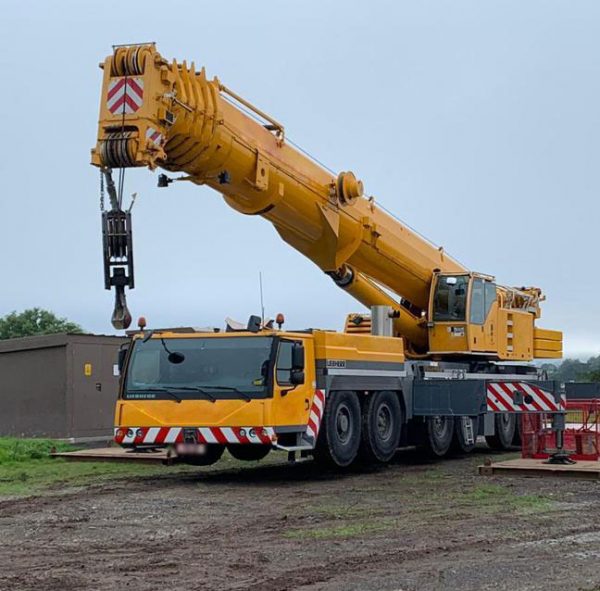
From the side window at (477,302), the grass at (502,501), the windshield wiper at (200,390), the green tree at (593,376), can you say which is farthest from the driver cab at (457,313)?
the green tree at (593,376)

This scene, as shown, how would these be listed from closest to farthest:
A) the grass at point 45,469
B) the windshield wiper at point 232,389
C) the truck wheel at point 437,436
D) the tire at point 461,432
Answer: the windshield wiper at point 232,389 < the grass at point 45,469 < the truck wheel at point 437,436 < the tire at point 461,432

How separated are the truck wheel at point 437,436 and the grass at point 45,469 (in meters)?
4.20

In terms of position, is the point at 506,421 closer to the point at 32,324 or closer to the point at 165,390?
the point at 165,390

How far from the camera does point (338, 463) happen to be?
15625 millimetres

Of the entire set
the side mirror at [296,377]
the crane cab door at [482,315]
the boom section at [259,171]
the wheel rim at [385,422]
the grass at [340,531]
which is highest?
the boom section at [259,171]

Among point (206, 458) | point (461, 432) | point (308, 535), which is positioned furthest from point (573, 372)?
point (308, 535)

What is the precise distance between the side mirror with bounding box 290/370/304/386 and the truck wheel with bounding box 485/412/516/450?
7.43 m

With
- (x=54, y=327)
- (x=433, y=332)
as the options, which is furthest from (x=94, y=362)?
(x=54, y=327)

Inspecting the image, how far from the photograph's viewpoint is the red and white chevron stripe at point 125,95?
40.6 ft

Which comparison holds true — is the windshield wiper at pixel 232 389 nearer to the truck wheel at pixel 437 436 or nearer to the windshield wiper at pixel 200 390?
the windshield wiper at pixel 200 390

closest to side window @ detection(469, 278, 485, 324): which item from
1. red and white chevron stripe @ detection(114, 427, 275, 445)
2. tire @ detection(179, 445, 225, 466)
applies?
tire @ detection(179, 445, 225, 466)

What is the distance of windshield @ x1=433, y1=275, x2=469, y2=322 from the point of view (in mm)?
18953

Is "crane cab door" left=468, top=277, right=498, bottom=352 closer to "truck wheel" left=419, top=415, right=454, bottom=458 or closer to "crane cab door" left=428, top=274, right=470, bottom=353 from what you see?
"crane cab door" left=428, top=274, right=470, bottom=353

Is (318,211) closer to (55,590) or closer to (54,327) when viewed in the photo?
(55,590)
